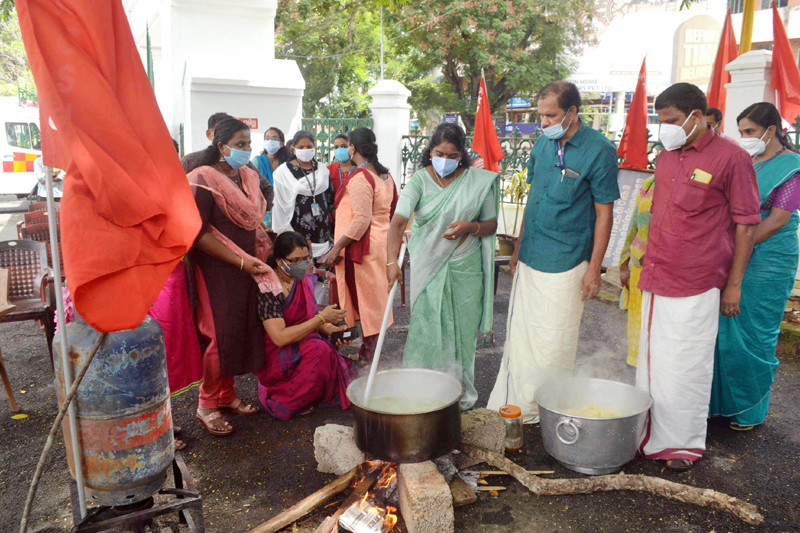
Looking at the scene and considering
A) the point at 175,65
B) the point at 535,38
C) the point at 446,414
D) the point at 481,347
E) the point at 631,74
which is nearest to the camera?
the point at 446,414

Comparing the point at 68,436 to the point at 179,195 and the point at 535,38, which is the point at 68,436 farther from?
the point at 535,38

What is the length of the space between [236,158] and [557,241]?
6.43 feet

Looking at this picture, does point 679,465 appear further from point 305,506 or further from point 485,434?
point 305,506

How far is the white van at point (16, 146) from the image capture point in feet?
57.0

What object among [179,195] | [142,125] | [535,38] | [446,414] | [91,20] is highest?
[535,38]

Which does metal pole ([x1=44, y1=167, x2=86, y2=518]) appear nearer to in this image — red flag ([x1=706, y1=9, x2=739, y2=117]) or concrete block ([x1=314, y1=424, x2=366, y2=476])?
concrete block ([x1=314, y1=424, x2=366, y2=476])

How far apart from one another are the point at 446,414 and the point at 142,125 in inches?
73.0

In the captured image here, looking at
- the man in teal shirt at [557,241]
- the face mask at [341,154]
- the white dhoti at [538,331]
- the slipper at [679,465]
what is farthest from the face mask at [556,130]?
the face mask at [341,154]

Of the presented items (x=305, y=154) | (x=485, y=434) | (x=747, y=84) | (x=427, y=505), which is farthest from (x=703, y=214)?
(x=747, y=84)

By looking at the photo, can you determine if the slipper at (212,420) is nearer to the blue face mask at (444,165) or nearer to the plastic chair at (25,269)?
the plastic chair at (25,269)

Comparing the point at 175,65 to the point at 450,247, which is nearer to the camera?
the point at 450,247

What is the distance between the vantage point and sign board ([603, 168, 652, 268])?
271 inches

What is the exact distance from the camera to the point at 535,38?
58.7ft

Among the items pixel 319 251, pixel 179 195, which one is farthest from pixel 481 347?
pixel 179 195
